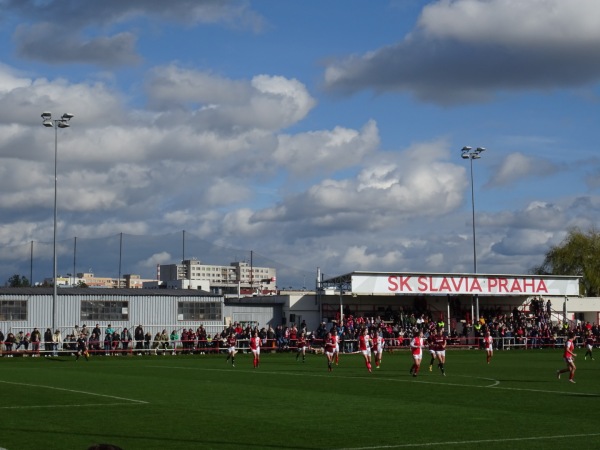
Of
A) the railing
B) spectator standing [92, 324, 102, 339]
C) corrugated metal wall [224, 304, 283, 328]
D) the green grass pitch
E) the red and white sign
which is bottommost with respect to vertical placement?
the green grass pitch

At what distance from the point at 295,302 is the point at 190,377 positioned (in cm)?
3576

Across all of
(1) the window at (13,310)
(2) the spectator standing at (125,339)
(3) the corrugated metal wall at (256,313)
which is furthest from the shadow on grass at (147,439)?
(3) the corrugated metal wall at (256,313)

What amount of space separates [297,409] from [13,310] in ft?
129

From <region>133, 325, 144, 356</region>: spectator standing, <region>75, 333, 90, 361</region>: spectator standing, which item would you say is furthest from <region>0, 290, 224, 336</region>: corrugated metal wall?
<region>75, 333, 90, 361</region>: spectator standing

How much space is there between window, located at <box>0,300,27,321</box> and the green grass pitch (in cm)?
1915

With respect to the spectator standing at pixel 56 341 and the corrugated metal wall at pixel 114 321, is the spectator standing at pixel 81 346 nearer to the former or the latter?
the spectator standing at pixel 56 341

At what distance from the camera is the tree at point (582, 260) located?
98250mm

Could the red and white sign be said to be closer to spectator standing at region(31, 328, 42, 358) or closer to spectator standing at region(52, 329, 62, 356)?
spectator standing at region(52, 329, 62, 356)

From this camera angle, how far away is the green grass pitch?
18000mm

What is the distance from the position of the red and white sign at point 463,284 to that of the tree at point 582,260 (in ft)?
67.1

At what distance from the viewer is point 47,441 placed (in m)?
17.6

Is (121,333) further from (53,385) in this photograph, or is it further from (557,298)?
(557,298)

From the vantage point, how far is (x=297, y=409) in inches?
926

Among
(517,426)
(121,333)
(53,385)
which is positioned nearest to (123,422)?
(517,426)
